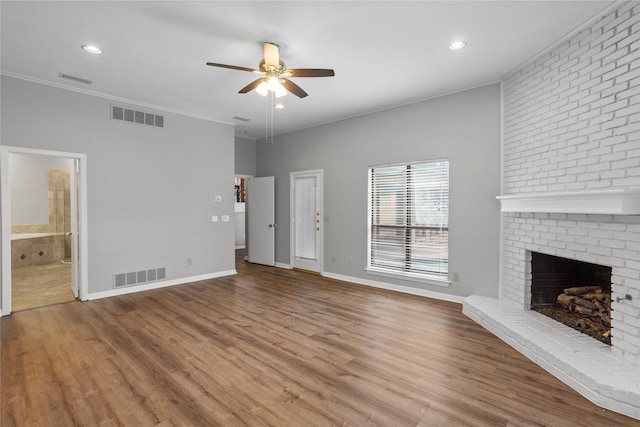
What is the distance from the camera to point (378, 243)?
5.49 metres

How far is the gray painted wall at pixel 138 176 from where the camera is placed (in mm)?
4160

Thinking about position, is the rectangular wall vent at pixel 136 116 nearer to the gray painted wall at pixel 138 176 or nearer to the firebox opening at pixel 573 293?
the gray painted wall at pixel 138 176

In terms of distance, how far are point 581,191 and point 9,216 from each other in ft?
20.9

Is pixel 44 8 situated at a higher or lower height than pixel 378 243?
higher

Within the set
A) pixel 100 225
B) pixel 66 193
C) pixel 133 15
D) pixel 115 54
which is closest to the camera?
pixel 133 15

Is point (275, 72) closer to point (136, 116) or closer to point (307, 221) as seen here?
point (136, 116)

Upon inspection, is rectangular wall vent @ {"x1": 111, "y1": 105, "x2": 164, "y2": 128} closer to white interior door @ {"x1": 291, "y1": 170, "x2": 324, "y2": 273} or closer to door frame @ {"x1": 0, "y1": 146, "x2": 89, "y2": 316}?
door frame @ {"x1": 0, "y1": 146, "x2": 89, "y2": 316}

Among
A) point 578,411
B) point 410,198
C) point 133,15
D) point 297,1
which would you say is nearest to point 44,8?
point 133,15

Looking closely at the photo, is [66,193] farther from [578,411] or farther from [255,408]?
[578,411]

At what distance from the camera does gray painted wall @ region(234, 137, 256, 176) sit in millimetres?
7383

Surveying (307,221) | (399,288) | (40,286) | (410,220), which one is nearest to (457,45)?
(410,220)

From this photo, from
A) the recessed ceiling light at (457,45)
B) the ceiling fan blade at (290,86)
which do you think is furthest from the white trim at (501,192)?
the ceiling fan blade at (290,86)

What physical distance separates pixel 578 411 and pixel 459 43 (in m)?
3.30

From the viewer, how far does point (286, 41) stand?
123 inches
